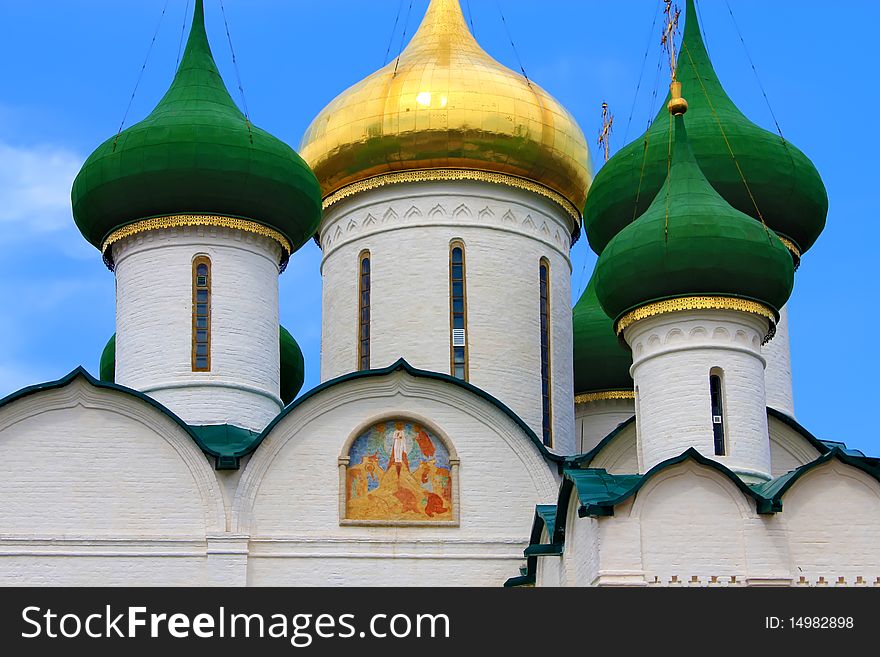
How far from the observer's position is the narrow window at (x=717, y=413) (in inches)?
559

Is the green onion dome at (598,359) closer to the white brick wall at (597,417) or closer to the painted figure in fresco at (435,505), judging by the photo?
the white brick wall at (597,417)

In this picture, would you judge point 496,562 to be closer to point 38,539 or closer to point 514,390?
point 514,390

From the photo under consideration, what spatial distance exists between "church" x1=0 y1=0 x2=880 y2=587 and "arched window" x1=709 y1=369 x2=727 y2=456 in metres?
0.02

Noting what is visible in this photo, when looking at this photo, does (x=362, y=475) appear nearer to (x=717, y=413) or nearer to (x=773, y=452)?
(x=717, y=413)

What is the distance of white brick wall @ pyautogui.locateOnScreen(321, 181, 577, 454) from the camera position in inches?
664

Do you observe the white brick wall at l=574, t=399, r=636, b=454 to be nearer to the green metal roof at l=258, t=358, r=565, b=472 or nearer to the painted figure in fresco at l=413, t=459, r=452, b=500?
the green metal roof at l=258, t=358, r=565, b=472

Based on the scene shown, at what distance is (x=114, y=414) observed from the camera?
587 inches

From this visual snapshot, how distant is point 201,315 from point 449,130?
2.88m

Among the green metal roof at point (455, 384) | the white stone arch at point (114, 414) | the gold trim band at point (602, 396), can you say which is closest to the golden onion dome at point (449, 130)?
the gold trim band at point (602, 396)

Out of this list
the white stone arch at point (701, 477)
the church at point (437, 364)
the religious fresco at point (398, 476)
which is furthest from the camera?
the religious fresco at point (398, 476)

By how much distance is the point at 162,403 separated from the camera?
52.0ft

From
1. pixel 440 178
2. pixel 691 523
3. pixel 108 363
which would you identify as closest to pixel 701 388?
Result: pixel 691 523
